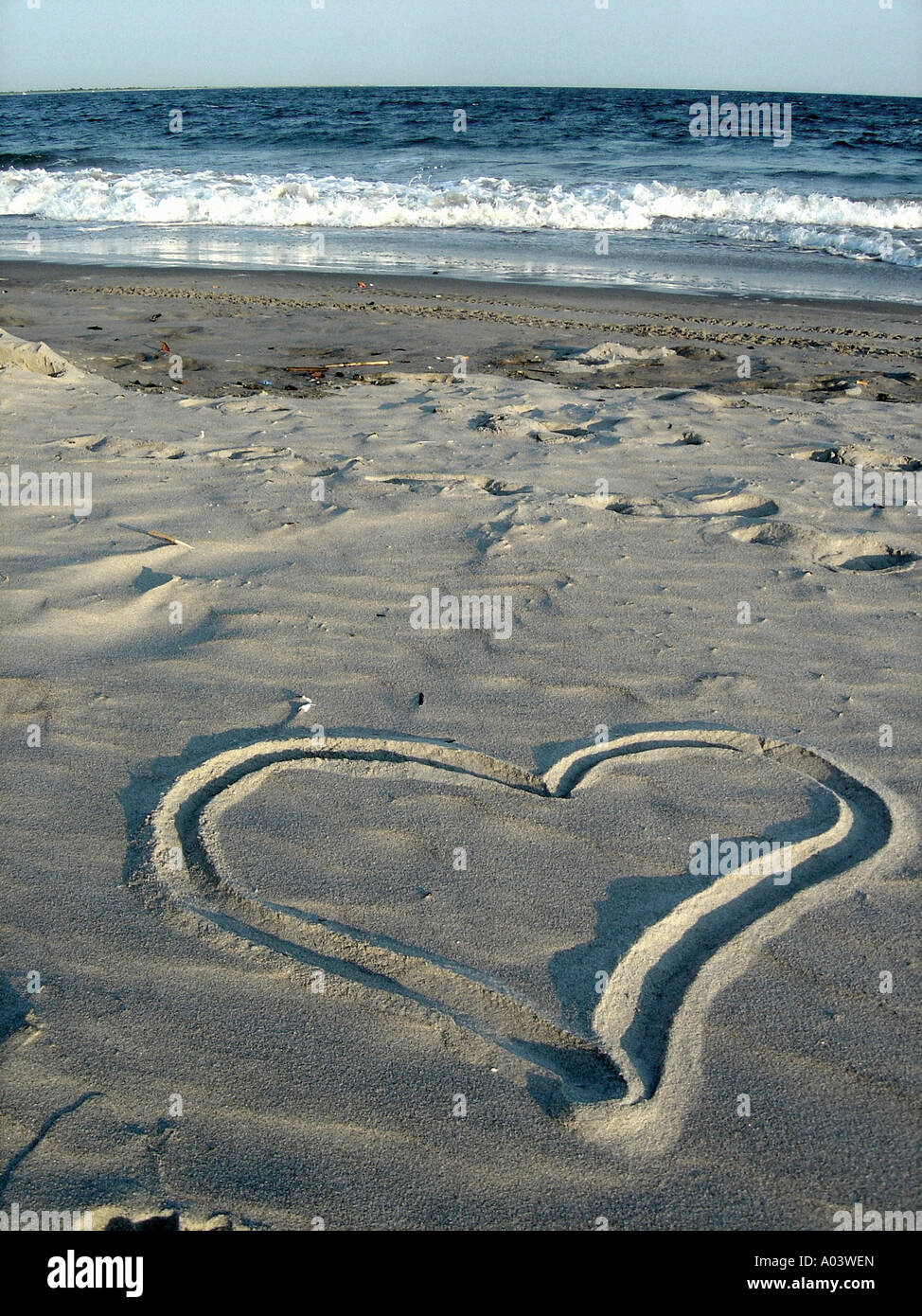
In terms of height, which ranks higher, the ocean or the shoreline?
the ocean

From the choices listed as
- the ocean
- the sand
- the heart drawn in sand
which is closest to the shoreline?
the ocean

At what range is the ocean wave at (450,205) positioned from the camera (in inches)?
634

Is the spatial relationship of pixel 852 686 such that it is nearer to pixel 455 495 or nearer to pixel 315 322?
pixel 455 495

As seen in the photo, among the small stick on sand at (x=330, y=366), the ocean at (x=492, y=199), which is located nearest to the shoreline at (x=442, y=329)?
the small stick on sand at (x=330, y=366)

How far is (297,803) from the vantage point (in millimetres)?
2547

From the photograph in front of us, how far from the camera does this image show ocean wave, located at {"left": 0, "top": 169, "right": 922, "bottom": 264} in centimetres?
1611

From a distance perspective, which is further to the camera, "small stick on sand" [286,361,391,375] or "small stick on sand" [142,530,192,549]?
"small stick on sand" [286,361,391,375]

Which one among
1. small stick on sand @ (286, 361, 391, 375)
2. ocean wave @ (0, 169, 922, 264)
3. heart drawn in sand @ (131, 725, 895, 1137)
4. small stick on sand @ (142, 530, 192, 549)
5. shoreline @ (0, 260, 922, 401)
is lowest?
heart drawn in sand @ (131, 725, 895, 1137)

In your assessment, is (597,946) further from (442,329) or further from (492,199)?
(492,199)

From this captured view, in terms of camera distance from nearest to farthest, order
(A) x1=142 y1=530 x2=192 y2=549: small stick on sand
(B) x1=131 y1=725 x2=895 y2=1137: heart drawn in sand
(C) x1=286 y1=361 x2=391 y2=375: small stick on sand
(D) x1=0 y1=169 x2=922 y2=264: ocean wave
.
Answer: (B) x1=131 y1=725 x2=895 y2=1137: heart drawn in sand < (A) x1=142 y1=530 x2=192 y2=549: small stick on sand < (C) x1=286 y1=361 x2=391 y2=375: small stick on sand < (D) x1=0 y1=169 x2=922 y2=264: ocean wave

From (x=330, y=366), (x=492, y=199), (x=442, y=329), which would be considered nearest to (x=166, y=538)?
(x=330, y=366)

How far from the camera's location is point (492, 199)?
58.8 feet

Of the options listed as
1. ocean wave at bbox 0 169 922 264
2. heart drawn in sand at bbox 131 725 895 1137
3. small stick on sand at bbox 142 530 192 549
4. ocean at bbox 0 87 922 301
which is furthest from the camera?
ocean wave at bbox 0 169 922 264

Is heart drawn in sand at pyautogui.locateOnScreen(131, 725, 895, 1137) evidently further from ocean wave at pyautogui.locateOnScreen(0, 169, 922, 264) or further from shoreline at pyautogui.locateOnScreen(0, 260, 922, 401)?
ocean wave at pyautogui.locateOnScreen(0, 169, 922, 264)
